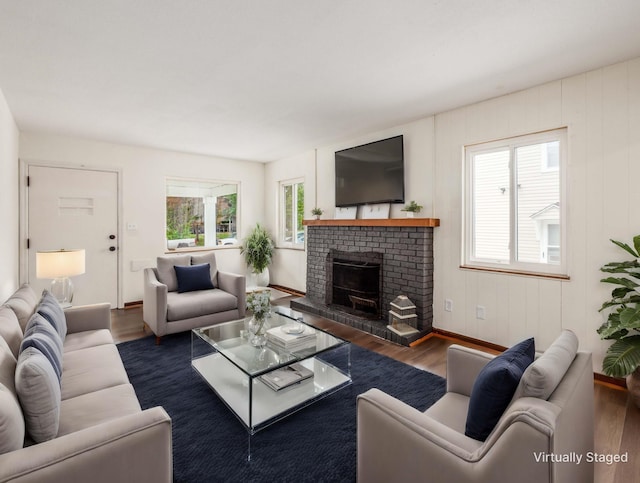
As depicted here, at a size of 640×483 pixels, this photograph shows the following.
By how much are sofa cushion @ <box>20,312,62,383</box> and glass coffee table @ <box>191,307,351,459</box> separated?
3.05 feet

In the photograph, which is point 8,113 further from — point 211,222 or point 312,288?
point 312,288

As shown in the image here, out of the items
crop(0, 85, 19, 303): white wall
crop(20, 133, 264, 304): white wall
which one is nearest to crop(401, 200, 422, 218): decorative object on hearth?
crop(20, 133, 264, 304): white wall

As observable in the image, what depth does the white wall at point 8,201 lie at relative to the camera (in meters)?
3.04

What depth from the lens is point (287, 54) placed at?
237 centimetres

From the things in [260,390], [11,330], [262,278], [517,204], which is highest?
[517,204]

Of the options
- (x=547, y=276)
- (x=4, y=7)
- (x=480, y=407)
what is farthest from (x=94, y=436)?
(x=547, y=276)

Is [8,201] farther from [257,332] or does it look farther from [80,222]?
[257,332]

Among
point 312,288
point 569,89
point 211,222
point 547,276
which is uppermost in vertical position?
point 569,89

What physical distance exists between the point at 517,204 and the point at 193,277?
363 cm

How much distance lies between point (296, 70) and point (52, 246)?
408 cm

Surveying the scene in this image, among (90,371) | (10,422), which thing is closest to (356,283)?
(90,371)

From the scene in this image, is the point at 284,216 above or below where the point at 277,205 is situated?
below

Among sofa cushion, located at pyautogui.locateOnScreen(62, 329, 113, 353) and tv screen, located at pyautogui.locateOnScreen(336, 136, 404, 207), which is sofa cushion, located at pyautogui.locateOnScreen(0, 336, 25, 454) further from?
tv screen, located at pyautogui.locateOnScreen(336, 136, 404, 207)

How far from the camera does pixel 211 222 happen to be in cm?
592
